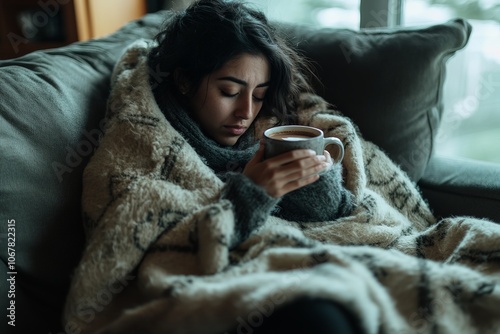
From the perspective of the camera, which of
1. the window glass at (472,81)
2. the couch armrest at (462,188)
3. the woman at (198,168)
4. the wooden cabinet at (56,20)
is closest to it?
the woman at (198,168)

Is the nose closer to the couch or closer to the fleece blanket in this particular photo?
the fleece blanket

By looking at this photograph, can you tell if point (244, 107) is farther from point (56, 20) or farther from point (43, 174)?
point (56, 20)

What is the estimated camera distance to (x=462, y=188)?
1.29 m

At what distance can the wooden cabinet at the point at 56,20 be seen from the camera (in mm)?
2121

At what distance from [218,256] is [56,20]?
1.79m

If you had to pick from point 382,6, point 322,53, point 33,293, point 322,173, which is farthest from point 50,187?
point 382,6

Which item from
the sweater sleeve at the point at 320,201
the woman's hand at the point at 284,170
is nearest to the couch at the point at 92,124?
the sweater sleeve at the point at 320,201

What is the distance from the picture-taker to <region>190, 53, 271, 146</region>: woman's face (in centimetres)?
111

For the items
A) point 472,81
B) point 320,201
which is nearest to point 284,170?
point 320,201

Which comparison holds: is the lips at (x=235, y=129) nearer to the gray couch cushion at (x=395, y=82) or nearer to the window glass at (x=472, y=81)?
the gray couch cushion at (x=395, y=82)

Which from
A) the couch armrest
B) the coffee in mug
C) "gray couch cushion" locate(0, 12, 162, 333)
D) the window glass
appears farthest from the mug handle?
the window glass

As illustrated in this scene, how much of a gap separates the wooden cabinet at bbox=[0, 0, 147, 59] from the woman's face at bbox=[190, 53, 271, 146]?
1189 millimetres

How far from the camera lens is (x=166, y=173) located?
3.34 feet

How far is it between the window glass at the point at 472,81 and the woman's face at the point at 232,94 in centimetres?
89
